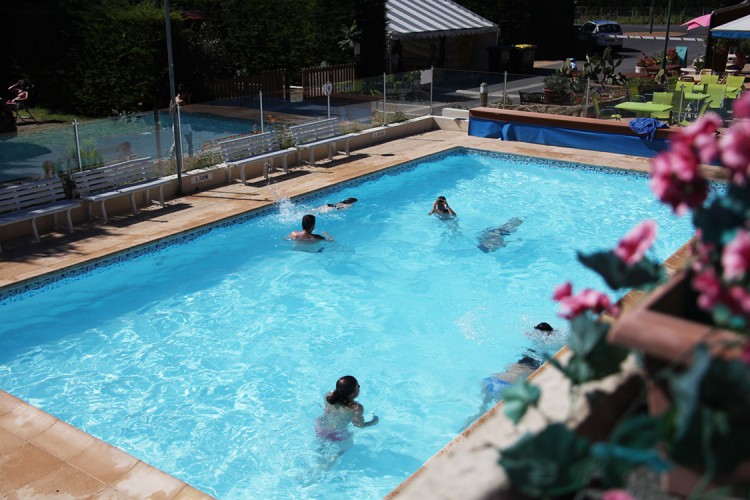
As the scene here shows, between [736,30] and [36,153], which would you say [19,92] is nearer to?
[36,153]

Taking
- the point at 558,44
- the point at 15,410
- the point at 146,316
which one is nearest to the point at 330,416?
the point at 15,410

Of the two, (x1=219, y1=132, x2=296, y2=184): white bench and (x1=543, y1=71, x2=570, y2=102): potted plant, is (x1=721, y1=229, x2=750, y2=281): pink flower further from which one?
(x1=543, y1=71, x2=570, y2=102): potted plant

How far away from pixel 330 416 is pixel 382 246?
6078 mm

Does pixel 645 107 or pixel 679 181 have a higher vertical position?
pixel 679 181

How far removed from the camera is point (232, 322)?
1036cm

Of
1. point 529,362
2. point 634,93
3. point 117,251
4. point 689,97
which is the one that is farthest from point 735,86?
point 117,251

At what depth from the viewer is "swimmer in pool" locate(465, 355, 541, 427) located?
320 inches

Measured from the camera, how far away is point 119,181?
13.3 m

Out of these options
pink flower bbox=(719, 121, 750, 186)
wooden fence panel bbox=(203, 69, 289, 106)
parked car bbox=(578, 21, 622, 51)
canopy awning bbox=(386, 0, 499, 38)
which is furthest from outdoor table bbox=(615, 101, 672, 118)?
parked car bbox=(578, 21, 622, 51)

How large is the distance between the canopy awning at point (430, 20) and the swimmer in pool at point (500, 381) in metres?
20.9

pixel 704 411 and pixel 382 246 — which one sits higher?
pixel 704 411

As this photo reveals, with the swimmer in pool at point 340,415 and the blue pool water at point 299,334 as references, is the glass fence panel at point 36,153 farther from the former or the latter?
the swimmer in pool at point 340,415

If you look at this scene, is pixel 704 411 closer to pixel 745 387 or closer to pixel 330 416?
pixel 745 387

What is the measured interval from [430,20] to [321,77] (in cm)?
822
